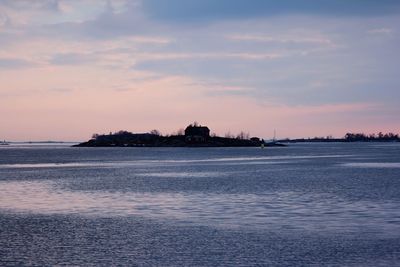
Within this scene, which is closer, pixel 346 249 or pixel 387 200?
pixel 346 249

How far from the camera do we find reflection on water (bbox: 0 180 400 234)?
27.9 metres

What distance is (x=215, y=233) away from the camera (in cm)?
2494

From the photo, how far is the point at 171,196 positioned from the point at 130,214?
1060 cm

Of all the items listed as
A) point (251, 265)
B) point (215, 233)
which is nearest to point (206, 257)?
point (251, 265)

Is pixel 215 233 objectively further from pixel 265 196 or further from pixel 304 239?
pixel 265 196

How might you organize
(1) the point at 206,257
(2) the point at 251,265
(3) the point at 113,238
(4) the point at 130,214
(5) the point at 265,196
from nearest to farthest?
(2) the point at 251,265 → (1) the point at 206,257 → (3) the point at 113,238 → (4) the point at 130,214 → (5) the point at 265,196

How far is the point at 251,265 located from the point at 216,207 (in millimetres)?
15859

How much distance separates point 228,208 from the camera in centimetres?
3419

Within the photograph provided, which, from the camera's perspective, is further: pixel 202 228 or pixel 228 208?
pixel 228 208

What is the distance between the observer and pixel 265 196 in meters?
41.8

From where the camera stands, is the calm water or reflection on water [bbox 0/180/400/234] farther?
reflection on water [bbox 0/180/400/234]

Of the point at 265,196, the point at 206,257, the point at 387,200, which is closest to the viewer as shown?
the point at 206,257

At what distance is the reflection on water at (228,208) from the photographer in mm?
27859

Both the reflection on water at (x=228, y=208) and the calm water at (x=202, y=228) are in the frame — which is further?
the reflection on water at (x=228, y=208)
